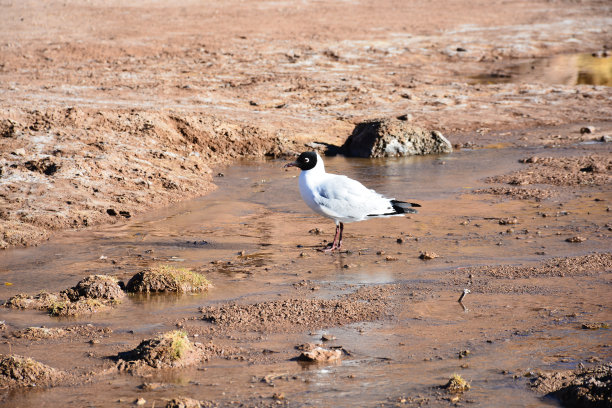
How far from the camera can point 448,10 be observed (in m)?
29.2

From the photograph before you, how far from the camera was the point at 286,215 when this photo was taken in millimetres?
10383

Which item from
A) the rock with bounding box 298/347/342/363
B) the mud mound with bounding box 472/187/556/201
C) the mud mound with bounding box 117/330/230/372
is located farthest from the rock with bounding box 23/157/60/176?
the rock with bounding box 298/347/342/363

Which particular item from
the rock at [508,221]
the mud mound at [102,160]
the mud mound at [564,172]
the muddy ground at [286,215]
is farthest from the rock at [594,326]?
the mud mound at [102,160]

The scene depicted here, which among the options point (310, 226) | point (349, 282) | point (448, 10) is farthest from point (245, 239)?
point (448, 10)

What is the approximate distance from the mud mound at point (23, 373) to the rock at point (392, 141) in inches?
367

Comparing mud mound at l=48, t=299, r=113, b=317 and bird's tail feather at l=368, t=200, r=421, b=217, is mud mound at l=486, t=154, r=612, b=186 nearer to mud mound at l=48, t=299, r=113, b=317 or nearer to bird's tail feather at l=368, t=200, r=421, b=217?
bird's tail feather at l=368, t=200, r=421, b=217

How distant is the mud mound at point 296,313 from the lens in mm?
6426

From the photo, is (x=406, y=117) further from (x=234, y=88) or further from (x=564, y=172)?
(x=564, y=172)

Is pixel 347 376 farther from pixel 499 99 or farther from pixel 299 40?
pixel 299 40

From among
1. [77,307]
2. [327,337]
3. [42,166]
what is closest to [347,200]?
[327,337]

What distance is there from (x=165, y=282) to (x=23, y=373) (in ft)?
6.87

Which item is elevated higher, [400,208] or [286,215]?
[400,208]

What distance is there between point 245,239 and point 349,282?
202cm

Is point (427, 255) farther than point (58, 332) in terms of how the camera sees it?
Yes
